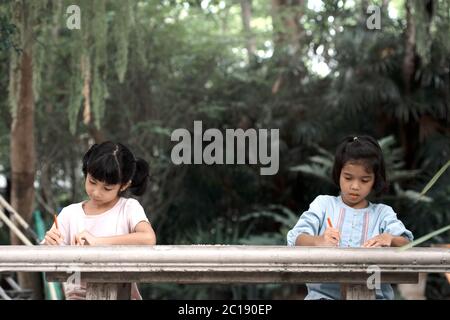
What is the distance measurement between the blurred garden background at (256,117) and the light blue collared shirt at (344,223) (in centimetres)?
435

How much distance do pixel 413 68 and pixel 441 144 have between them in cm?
78

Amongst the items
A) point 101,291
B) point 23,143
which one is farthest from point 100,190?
point 23,143

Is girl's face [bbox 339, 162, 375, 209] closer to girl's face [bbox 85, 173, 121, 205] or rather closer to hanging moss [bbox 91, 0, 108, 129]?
girl's face [bbox 85, 173, 121, 205]

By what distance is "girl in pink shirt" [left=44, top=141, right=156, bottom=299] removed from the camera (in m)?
2.50

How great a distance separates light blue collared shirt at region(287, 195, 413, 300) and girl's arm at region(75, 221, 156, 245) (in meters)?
0.44

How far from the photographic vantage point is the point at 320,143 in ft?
26.3

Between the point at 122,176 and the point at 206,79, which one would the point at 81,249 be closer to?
the point at 122,176

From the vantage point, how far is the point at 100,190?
2527 mm

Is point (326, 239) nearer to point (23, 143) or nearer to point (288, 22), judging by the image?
point (23, 143)

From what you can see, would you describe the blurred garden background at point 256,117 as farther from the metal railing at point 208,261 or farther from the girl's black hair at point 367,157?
the metal railing at point 208,261

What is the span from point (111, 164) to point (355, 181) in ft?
Result: 2.54

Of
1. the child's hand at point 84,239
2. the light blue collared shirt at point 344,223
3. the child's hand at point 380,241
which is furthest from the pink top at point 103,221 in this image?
the child's hand at point 380,241

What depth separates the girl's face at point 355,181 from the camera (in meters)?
2.52

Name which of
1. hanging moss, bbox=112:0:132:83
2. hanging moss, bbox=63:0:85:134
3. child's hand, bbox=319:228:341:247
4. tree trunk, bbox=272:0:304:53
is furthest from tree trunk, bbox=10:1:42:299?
tree trunk, bbox=272:0:304:53
